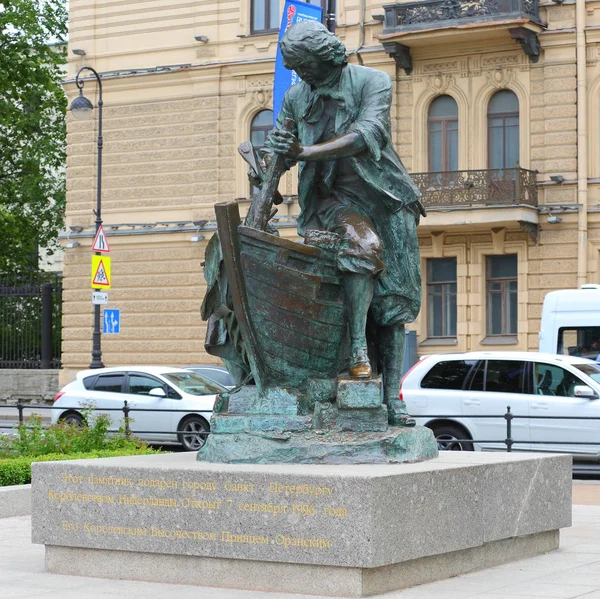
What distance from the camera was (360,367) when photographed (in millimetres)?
8953

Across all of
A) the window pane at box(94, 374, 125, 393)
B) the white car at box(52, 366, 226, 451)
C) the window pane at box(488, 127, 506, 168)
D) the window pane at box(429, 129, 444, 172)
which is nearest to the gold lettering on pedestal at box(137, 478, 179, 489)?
the white car at box(52, 366, 226, 451)

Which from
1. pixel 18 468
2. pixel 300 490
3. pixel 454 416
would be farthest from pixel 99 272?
pixel 300 490

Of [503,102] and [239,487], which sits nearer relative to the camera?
[239,487]

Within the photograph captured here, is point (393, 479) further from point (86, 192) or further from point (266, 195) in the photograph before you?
point (86, 192)

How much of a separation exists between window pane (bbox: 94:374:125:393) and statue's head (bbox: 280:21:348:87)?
14.6m

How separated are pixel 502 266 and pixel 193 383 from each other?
12051mm

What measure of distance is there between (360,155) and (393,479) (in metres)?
2.36

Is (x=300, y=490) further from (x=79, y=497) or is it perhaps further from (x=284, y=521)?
(x=79, y=497)

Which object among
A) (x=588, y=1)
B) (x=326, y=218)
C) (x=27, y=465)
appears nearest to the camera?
(x=326, y=218)

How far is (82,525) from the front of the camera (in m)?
8.78

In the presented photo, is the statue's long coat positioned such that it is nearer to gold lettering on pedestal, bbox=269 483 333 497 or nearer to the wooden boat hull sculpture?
the wooden boat hull sculpture

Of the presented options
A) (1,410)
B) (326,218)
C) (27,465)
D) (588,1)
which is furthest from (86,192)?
(326,218)

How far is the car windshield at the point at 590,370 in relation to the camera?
61.4 feet

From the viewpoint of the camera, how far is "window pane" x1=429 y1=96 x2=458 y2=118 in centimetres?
3384
